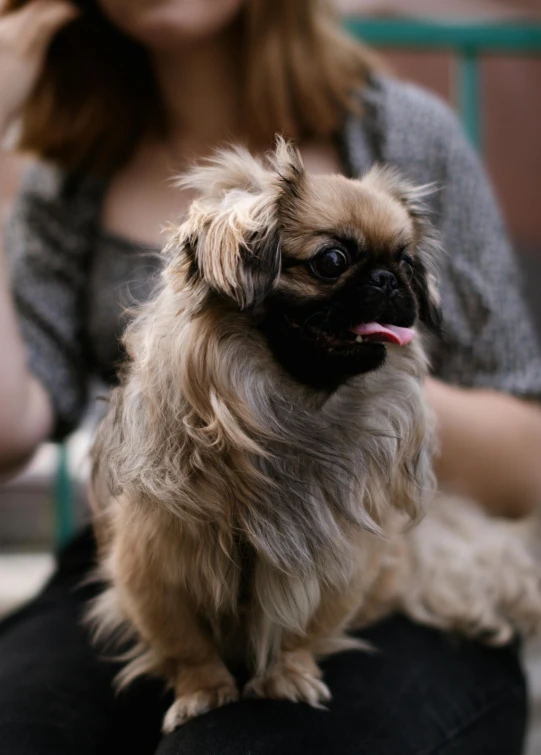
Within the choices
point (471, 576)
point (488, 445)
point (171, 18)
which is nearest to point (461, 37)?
point (171, 18)

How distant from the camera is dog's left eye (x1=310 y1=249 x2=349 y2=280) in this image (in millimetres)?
694

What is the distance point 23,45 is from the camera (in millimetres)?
1268

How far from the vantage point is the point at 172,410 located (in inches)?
29.5

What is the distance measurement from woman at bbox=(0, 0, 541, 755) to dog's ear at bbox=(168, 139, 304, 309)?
27 centimetres

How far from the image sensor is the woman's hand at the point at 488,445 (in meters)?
1.10

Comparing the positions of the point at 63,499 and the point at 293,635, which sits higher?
the point at 293,635

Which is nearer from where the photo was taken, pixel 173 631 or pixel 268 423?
pixel 268 423

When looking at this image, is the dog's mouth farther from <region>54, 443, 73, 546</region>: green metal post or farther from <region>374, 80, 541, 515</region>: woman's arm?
<region>54, 443, 73, 546</region>: green metal post

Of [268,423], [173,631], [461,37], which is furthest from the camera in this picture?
[461,37]

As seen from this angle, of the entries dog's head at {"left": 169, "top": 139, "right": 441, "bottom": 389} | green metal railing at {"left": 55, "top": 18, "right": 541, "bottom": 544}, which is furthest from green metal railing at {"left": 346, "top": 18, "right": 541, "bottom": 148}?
dog's head at {"left": 169, "top": 139, "right": 441, "bottom": 389}

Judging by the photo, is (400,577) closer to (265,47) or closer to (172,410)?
(172,410)

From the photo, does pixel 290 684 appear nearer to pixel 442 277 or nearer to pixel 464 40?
pixel 442 277

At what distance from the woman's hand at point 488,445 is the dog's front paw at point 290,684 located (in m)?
0.37

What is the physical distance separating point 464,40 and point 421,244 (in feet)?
4.16
